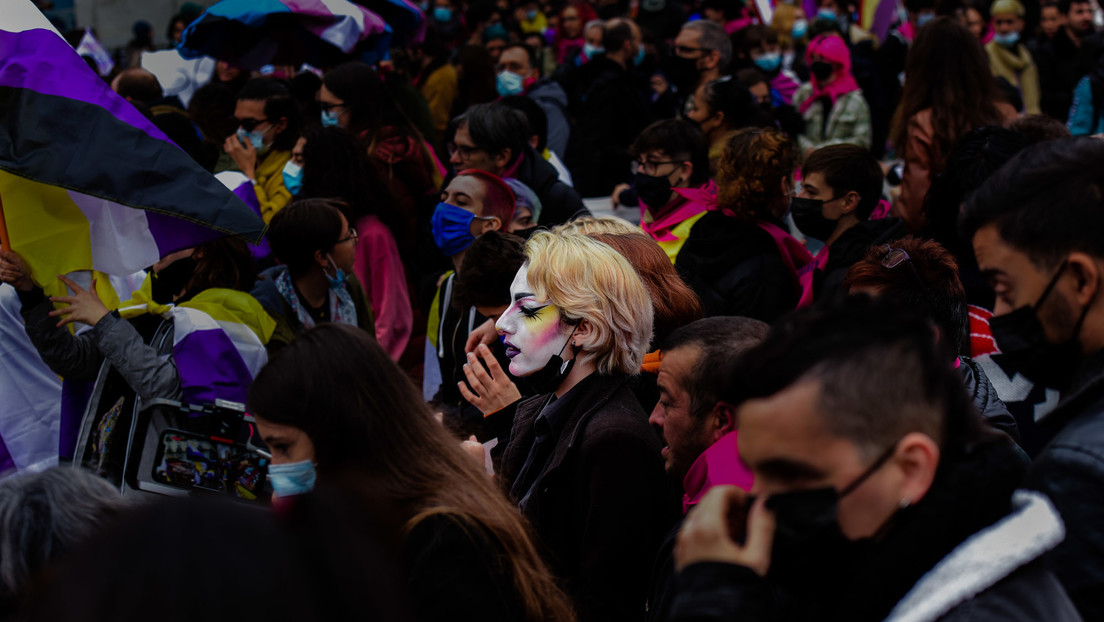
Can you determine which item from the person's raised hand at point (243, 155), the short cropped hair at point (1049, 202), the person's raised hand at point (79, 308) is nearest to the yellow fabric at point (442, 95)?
the person's raised hand at point (243, 155)

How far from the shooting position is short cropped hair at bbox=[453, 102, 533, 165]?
5918mm

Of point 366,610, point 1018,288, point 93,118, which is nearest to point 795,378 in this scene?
point 1018,288

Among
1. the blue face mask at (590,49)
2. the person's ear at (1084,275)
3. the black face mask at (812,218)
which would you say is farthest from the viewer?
the blue face mask at (590,49)

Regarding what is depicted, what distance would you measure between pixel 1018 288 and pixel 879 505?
0.61m

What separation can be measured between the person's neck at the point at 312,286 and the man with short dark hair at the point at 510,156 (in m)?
1.36

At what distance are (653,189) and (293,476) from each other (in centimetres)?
340

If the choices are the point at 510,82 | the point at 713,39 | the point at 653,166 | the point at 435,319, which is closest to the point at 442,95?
the point at 510,82

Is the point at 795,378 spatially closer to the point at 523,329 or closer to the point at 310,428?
the point at 310,428

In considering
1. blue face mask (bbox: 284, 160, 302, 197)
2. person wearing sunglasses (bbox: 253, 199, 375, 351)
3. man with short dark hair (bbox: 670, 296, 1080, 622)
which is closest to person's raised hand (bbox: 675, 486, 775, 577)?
man with short dark hair (bbox: 670, 296, 1080, 622)

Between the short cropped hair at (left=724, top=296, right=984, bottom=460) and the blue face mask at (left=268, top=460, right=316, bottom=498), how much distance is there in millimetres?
1188

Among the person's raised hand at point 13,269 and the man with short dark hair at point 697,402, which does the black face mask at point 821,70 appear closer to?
the man with short dark hair at point 697,402

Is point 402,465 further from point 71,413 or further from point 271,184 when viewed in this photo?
point 271,184

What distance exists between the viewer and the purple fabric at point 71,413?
14.8 ft

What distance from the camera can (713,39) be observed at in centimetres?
802
